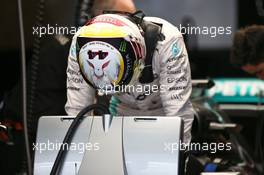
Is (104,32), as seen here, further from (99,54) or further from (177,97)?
(177,97)

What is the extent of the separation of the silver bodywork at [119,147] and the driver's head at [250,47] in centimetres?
53

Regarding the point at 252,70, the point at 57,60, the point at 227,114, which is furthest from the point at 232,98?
the point at 57,60

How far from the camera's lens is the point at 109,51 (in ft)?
2.93

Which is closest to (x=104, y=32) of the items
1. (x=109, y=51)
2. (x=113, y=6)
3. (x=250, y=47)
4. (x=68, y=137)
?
(x=109, y=51)

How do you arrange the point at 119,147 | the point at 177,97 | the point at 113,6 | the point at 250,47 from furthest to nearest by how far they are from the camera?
the point at 250,47 < the point at 113,6 < the point at 177,97 < the point at 119,147

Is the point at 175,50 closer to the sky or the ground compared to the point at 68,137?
closer to the sky

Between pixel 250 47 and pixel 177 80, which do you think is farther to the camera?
pixel 250 47

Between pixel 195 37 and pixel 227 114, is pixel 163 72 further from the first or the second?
pixel 227 114

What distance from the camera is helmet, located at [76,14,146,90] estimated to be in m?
0.89

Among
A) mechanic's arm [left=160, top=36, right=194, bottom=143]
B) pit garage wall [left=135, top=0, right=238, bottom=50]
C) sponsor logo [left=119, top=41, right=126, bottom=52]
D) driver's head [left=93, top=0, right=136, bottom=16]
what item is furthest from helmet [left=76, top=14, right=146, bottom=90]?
pit garage wall [left=135, top=0, right=238, bottom=50]

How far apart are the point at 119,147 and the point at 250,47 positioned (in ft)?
1.90

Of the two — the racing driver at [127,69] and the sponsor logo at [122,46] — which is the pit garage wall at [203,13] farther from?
the sponsor logo at [122,46]

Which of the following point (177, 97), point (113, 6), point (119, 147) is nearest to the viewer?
point (119, 147)

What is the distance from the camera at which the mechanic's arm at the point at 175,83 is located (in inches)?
40.7
